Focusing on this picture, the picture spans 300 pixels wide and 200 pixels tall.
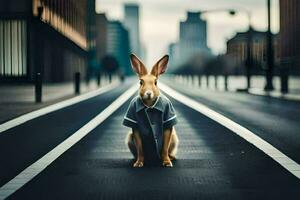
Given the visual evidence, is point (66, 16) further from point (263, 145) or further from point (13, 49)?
point (263, 145)

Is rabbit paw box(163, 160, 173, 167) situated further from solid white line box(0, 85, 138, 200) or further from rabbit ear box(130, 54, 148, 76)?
solid white line box(0, 85, 138, 200)

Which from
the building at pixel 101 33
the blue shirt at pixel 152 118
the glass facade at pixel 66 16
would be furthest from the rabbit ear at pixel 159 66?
A: the building at pixel 101 33

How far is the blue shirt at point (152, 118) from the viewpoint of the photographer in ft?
21.7

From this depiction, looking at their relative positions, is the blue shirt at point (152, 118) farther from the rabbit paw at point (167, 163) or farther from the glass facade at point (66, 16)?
the glass facade at point (66, 16)

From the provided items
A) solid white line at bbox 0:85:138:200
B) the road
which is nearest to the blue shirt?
the road

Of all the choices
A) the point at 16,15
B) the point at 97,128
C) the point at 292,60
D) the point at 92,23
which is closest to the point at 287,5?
the point at 292,60

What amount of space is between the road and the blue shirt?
0.43 metres

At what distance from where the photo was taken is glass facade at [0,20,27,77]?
161 ft

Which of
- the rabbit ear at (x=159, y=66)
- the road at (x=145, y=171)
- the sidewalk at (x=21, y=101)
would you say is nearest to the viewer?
the road at (x=145, y=171)

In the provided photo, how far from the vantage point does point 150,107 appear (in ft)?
21.6

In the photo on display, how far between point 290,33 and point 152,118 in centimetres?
11845

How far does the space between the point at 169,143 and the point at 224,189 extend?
1332 mm

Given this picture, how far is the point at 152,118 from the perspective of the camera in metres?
6.66

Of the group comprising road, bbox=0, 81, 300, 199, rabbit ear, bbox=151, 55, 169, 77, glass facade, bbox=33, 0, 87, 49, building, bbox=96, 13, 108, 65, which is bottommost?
road, bbox=0, 81, 300, 199
